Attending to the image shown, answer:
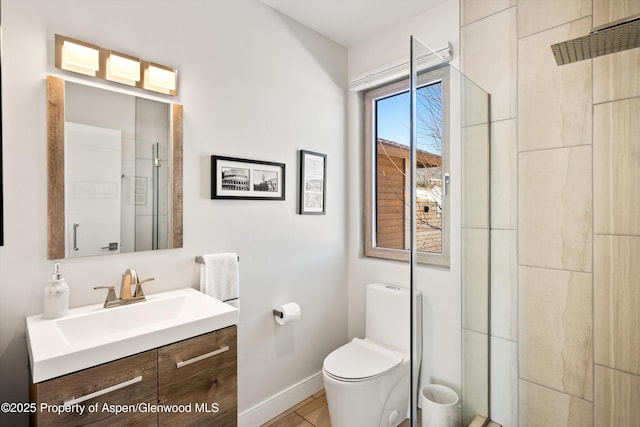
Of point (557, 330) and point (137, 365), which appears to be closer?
point (137, 365)

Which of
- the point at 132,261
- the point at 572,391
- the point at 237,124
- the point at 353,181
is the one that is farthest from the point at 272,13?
the point at 572,391

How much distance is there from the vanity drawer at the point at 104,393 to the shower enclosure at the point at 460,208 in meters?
0.93

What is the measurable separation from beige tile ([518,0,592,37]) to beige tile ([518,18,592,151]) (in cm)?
3

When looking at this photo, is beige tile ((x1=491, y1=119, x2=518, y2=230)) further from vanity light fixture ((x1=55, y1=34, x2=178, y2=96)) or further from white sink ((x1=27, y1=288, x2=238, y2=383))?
vanity light fixture ((x1=55, y1=34, x2=178, y2=96))

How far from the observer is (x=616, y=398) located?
1440mm

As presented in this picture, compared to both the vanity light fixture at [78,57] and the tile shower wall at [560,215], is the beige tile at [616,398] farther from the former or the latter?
the vanity light fixture at [78,57]

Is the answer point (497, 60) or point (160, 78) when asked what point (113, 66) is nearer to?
point (160, 78)

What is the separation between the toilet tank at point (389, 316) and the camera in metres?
2.09

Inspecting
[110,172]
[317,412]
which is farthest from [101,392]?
[317,412]

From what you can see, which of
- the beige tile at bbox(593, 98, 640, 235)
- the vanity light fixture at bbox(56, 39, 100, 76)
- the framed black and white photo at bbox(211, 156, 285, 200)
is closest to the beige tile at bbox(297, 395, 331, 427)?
the framed black and white photo at bbox(211, 156, 285, 200)

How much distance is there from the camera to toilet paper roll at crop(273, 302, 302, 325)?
2.11 m

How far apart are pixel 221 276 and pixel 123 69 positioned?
1.10 meters

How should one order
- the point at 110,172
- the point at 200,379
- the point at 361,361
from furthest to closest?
1. the point at 361,361
2. the point at 110,172
3. the point at 200,379

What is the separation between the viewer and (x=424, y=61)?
1202 mm
